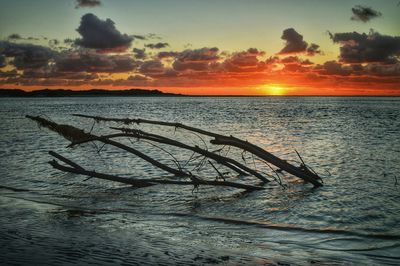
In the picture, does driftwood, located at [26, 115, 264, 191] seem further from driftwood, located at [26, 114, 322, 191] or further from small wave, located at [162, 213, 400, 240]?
small wave, located at [162, 213, 400, 240]

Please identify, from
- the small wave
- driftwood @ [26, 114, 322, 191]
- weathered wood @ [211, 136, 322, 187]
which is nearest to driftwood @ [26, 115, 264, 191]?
driftwood @ [26, 114, 322, 191]

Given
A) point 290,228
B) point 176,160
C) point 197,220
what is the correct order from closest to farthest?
point 290,228 < point 197,220 < point 176,160

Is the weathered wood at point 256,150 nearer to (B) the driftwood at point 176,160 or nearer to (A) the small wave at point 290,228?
(B) the driftwood at point 176,160

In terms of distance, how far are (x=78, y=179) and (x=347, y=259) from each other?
34.8ft

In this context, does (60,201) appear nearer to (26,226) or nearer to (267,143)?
(26,226)

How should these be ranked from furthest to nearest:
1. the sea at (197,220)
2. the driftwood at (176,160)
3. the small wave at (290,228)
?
the driftwood at (176,160) < the small wave at (290,228) < the sea at (197,220)

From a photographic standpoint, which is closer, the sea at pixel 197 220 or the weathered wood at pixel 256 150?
the sea at pixel 197 220

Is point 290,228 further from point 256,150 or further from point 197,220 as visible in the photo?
point 256,150

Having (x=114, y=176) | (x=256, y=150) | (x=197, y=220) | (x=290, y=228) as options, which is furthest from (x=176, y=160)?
(x=290, y=228)

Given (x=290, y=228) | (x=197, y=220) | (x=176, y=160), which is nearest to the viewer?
(x=290, y=228)

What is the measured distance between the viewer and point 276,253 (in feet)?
21.3

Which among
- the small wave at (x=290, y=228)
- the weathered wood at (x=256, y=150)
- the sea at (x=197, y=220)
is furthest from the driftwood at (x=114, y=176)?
the small wave at (x=290, y=228)

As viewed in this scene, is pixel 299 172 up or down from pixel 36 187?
up

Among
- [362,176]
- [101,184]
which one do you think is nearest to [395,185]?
[362,176]
